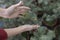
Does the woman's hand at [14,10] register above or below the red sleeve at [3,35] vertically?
above

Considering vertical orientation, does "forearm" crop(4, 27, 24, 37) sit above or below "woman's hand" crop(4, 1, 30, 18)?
below

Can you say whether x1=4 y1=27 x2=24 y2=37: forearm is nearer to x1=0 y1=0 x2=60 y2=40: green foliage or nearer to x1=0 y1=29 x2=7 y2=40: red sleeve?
x1=0 y1=29 x2=7 y2=40: red sleeve

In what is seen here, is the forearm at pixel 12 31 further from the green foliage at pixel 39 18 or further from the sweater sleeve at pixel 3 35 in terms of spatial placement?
the green foliage at pixel 39 18

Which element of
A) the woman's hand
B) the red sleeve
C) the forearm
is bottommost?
the forearm

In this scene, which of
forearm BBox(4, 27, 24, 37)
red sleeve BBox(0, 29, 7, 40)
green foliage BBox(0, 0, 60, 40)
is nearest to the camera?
red sleeve BBox(0, 29, 7, 40)

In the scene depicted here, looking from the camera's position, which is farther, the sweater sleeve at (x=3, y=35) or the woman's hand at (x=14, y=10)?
the woman's hand at (x=14, y=10)

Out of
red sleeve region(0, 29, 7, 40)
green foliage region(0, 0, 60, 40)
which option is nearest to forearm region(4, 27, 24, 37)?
red sleeve region(0, 29, 7, 40)

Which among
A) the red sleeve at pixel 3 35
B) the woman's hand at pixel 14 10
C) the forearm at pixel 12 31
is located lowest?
the forearm at pixel 12 31

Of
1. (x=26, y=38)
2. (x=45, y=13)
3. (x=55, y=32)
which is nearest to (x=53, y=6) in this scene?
(x=45, y=13)

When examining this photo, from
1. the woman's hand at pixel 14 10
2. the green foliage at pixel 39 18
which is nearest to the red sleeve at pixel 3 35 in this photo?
the woman's hand at pixel 14 10

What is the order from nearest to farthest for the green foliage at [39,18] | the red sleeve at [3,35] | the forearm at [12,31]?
the red sleeve at [3,35] < the forearm at [12,31] < the green foliage at [39,18]

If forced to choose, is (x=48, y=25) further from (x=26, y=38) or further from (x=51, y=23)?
(x=26, y=38)

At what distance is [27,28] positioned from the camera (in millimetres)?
1479

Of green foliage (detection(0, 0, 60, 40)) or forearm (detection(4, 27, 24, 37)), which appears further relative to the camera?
green foliage (detection(0, 0, 60, 40))
